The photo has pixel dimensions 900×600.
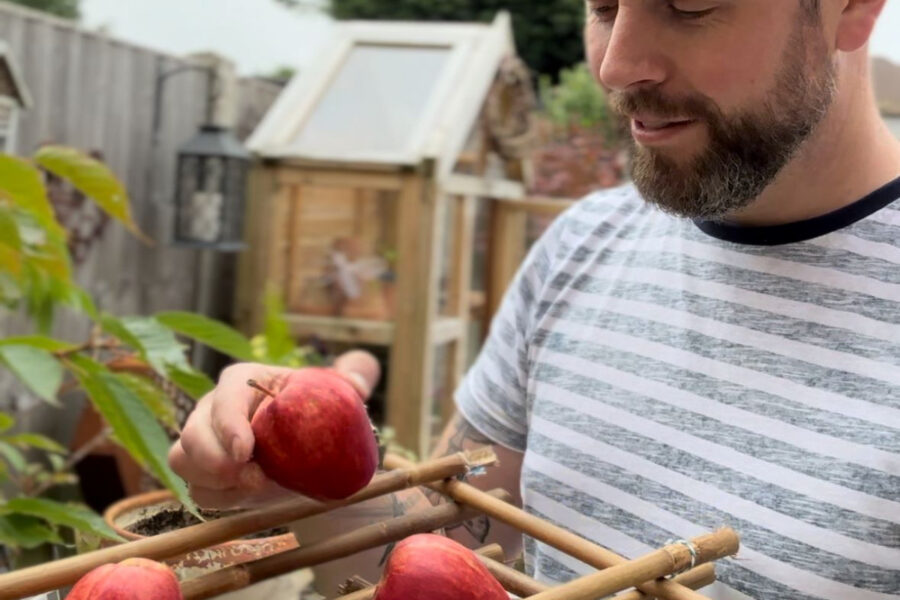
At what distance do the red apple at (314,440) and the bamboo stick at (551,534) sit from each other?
0.19 ft

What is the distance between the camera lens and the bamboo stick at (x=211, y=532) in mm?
534

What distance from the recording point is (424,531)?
702mm

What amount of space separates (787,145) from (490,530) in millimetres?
432

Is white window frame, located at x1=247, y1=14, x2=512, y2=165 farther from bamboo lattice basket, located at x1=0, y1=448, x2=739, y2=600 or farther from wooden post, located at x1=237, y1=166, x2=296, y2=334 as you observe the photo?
bamboo lattice basket, located at x1=0, y1=448, x2=739, y2=600

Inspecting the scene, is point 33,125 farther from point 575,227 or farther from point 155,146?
point 575,227

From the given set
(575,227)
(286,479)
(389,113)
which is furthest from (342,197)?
(286,479)

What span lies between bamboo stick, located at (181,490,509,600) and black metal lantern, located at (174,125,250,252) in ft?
7.91

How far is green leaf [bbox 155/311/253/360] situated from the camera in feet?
3.86

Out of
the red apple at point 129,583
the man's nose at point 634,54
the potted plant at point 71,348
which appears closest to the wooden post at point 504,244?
the potted plant at point 71,348

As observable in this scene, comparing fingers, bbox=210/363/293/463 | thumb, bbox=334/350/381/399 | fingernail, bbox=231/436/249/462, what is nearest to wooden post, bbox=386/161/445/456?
thumb, bbox=334/350/381/399

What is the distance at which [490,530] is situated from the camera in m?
0.93

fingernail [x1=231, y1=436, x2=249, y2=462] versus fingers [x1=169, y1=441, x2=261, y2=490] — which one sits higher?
fingernail [x1=231, y1=436, x2=249, y2=462]

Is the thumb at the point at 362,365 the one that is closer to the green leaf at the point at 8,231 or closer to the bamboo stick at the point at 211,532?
the green leaf at the point at 8,231

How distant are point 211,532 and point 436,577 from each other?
14cm
